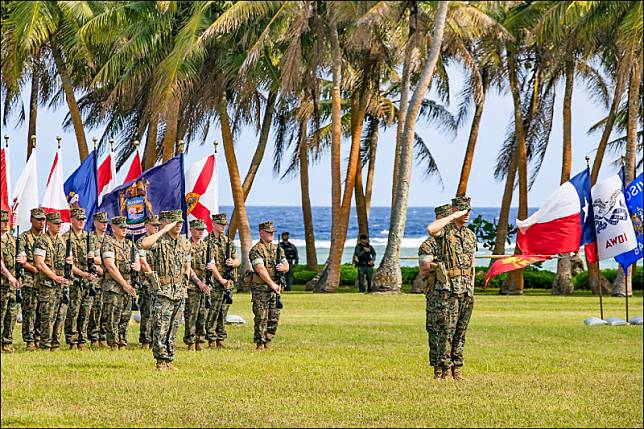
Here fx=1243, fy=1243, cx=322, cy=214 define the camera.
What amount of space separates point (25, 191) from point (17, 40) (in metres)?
9.48

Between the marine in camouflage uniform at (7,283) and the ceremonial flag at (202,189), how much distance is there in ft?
17.3

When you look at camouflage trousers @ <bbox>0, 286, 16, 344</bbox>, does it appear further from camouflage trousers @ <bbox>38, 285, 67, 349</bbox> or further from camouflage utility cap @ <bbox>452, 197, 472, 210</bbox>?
camouflage utility cap @ <bbox>452, 197, 472, 210</bbox>

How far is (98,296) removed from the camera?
52.7 ft

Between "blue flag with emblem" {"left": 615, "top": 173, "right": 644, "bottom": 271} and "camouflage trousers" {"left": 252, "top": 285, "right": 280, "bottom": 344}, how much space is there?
7373mm

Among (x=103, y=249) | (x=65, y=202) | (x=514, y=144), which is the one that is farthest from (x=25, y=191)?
(x=514, y=144)

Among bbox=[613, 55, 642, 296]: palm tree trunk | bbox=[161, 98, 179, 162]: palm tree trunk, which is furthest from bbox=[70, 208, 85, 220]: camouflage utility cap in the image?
bbox=[613, 55, 642, 296]: palm tree trunk

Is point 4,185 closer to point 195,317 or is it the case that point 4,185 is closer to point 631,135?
point 195,317

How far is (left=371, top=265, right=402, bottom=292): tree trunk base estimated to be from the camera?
3053 centimetres

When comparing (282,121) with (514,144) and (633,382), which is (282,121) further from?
(633,382)

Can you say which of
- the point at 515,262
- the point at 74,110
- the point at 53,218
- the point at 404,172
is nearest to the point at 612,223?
the point at 515,262

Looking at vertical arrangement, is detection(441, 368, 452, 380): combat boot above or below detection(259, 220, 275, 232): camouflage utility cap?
below

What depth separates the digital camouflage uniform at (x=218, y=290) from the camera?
15773 millimetres

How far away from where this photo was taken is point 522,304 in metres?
27.1

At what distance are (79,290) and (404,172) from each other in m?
14.9
